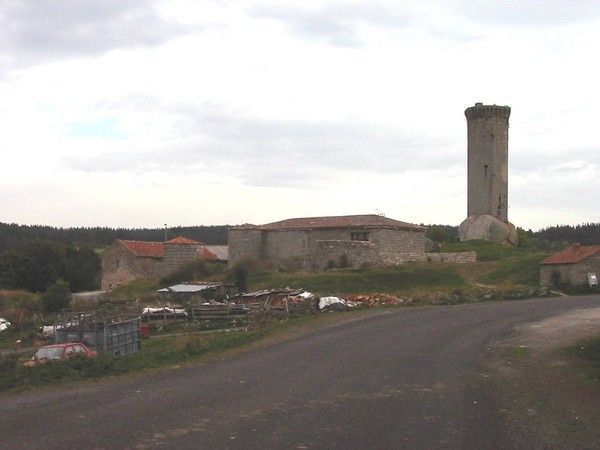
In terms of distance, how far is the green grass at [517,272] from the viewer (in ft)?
153

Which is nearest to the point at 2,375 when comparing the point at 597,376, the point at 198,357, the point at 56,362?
the point at 56,362

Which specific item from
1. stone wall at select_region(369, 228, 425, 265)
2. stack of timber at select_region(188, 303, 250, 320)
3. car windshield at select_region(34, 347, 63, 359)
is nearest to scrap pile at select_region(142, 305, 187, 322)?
stack of timber at select_region(188, 303, 250, 320)

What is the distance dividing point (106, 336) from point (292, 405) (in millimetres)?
13320

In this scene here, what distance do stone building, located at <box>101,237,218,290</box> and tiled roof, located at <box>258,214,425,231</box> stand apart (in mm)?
6280

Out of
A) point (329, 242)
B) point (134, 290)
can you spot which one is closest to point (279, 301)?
point (329, 242)

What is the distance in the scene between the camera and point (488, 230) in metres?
62.6

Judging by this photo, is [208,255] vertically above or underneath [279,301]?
above

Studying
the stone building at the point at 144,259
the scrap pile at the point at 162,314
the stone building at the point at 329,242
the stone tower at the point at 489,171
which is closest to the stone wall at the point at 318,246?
the stone building at the point at 329,242

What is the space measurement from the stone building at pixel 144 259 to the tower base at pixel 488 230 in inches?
794

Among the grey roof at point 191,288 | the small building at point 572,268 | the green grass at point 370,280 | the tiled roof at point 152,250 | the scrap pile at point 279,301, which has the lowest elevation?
the scrap pile at point 279,301

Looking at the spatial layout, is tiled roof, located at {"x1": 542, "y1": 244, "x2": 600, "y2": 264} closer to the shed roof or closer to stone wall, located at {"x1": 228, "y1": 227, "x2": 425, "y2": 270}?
stone wall, located at {"x1": 228, "y1": 227, "x2": 425, "y2": 270}

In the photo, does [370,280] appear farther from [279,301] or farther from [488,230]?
[488,230]

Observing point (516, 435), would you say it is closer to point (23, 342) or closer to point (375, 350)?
point (375, 350)

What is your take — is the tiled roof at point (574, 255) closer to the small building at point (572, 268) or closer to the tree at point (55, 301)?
the small building at point (572, 268)
